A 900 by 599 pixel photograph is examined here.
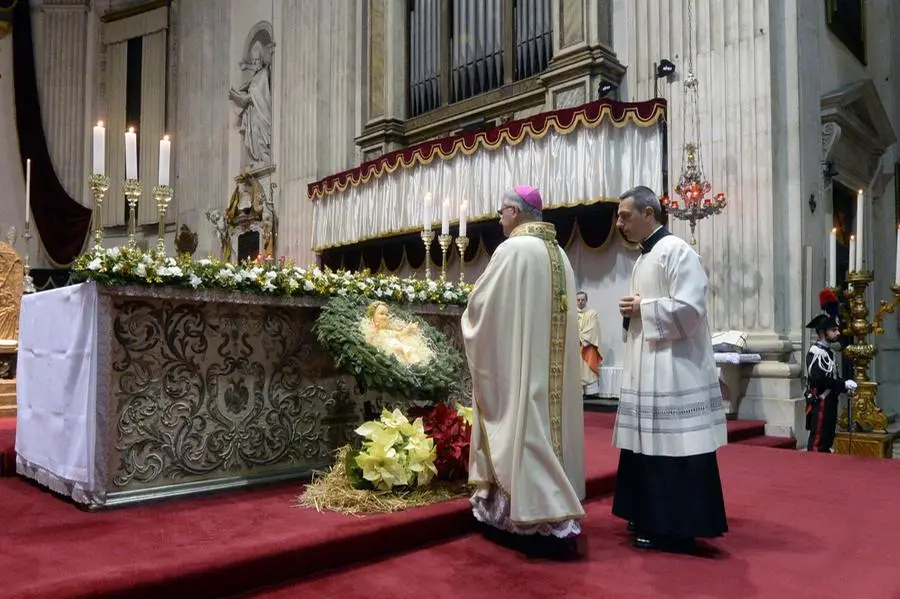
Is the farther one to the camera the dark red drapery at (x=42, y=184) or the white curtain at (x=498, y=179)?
the dark red drapery at (x=42, y=184)

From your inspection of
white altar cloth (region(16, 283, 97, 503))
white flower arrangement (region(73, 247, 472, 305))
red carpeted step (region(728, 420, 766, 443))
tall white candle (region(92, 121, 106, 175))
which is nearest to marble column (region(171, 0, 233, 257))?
white altar cloth (region(16, 283, 97, 503))

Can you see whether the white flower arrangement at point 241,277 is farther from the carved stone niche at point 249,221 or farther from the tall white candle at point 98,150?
the carved stone niche at point 249,221

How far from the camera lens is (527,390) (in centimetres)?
314

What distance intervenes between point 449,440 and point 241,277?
1408 mm

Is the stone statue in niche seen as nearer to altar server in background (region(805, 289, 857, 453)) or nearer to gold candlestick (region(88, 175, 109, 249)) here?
altar server in background (region(805, 289, 857, 453))

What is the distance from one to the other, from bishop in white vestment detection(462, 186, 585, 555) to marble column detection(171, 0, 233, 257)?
12336mm

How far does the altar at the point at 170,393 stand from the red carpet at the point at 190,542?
0.18 metres

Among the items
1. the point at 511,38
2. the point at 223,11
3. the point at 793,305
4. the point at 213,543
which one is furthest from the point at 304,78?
the point at 213,543

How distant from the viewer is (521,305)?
3.24 metres

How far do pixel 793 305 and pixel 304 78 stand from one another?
9.08m

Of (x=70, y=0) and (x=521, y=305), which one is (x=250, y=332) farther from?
(x=70, y=0)

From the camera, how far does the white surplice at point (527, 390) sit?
3.09m

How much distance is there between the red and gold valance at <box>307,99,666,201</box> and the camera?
7832 mm

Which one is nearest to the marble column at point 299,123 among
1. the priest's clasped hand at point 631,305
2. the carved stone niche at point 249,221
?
the carved stone niche at point 249,221
